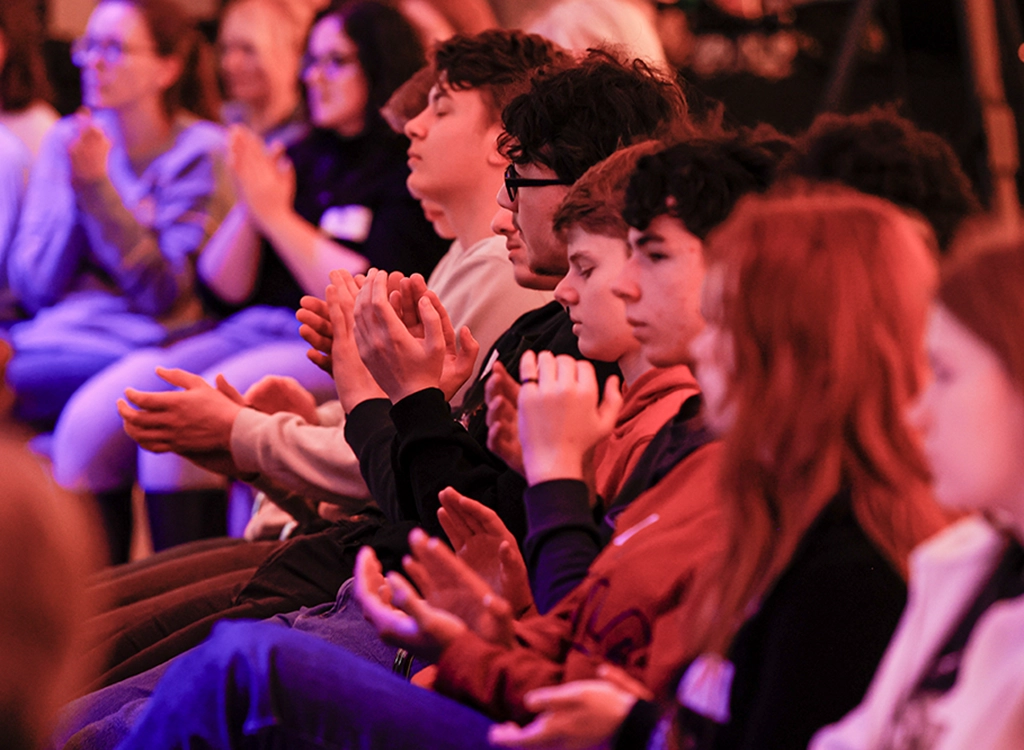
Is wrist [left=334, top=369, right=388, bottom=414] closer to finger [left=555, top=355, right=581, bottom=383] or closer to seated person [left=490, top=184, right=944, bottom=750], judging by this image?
finger [left=555, top=355, right=581, bottom=383]

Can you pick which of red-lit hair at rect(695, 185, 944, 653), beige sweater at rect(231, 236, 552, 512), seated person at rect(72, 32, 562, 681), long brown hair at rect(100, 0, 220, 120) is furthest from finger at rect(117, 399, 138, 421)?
long brown hair at rect(100, 0, 220, 120)

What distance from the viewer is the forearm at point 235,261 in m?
2.37

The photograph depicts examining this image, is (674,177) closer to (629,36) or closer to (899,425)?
(899,425)

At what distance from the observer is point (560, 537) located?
3.12 feet

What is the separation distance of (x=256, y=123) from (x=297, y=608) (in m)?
1.62

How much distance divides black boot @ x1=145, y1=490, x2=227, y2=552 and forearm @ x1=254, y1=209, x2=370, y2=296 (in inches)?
16.4

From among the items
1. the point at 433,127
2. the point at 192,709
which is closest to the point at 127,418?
the point at 433,127

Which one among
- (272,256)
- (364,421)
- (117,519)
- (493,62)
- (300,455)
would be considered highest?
(493,62)

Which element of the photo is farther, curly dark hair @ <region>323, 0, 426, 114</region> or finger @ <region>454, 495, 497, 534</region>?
curly dark hair @ <region>323, 0, 426, 114</region>

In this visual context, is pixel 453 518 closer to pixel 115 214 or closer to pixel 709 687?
pixel 709 687

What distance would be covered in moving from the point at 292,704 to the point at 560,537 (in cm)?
23

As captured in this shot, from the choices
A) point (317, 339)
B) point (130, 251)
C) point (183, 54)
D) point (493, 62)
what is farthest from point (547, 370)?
point (183, 54)

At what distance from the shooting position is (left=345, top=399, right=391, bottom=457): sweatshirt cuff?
135cm

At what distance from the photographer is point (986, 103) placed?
8.60 ft
